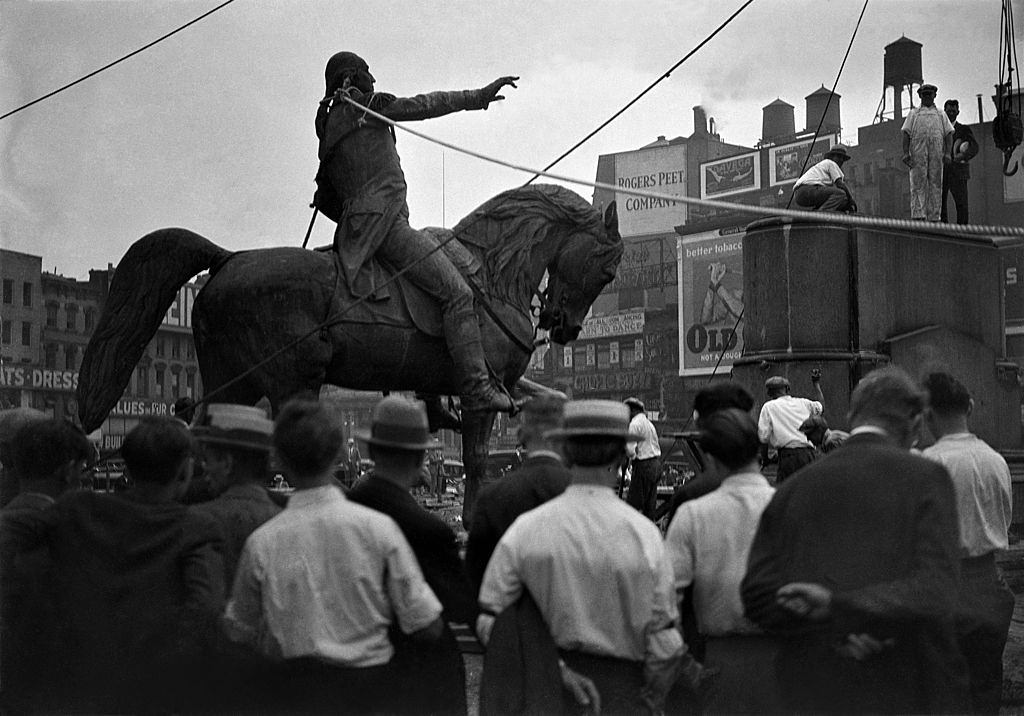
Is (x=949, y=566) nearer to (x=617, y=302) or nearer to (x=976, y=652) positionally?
(x=976, y=652)

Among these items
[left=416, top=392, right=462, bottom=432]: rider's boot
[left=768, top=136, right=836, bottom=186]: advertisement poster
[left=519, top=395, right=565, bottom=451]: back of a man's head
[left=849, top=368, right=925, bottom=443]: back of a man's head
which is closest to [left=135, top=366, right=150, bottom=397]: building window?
[left=416, top=392, right=462, bottom=432]: rider's boot

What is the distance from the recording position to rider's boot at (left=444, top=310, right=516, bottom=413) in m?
9.40

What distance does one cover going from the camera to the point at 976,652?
5.49 m

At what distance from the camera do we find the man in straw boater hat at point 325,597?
4.24m

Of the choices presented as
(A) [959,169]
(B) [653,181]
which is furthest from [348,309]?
(B) [653,181]

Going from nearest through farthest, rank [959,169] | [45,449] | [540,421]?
[45,449]
[540,421]
[959,169]

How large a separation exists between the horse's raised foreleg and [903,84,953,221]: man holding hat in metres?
6.56

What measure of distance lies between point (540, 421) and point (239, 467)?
1.22 metres

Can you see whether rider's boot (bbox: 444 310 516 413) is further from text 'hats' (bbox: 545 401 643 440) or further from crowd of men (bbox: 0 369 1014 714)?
text 'hats' (bbox: 545 401 643 440)

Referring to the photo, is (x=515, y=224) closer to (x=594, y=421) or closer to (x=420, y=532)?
(x=420, y=532)

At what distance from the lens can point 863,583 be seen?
4180 mm

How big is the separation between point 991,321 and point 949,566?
10322 mm

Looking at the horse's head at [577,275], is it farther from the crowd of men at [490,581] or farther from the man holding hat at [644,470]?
the crowd of men at [490,581]

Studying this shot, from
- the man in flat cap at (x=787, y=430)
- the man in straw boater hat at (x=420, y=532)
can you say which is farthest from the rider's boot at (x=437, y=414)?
the man in straw boater hat at (x=420, y=532)
